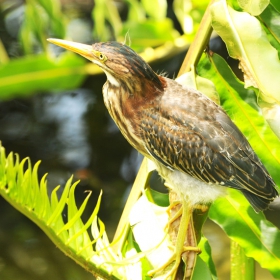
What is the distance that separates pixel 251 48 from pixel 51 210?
0.59m

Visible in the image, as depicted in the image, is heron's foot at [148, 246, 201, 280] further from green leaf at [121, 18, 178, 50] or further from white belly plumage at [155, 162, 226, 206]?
green leaf at [121, 18, 178, 50]

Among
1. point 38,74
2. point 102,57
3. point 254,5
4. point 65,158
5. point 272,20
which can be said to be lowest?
point 65,158

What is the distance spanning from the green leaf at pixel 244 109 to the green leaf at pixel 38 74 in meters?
0.35

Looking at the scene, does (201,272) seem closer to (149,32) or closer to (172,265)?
(172,265)

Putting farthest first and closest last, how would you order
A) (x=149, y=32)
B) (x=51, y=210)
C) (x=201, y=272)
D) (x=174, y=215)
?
(x=149, y=32), (x=174, y=215), (x=201, y=272), (x=51, y=210)

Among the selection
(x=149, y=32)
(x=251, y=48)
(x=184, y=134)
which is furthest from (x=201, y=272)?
(x=149, y=32)

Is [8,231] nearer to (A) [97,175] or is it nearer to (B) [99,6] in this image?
(A) [97,175]

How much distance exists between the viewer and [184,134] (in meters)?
1.67

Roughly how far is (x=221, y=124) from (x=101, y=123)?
2.57 metres

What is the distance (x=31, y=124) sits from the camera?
13.5 feet

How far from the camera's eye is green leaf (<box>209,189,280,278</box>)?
1662 mm

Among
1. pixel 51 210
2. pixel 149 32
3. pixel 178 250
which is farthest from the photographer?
pixel 149 32

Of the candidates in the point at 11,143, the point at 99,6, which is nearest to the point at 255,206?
the point at 99,6

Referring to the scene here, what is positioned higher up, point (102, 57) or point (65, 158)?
point (102, 57)
